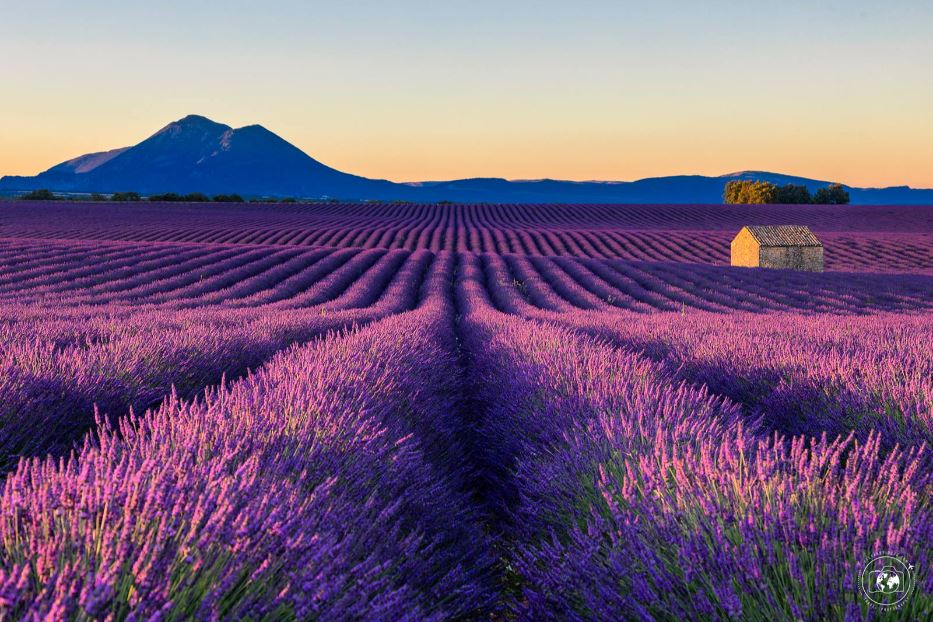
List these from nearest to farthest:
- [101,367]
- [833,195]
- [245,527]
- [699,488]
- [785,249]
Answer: [245,527] < [699,488] < [101,367] < [785,249] < [833,195]

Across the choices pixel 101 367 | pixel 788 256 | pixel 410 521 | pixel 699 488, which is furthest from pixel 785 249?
pixel 410 521

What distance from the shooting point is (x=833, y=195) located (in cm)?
8525

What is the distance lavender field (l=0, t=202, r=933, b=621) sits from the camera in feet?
4.74

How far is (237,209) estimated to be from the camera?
65.8 metres

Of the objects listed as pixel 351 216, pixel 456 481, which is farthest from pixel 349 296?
pixel 351 216

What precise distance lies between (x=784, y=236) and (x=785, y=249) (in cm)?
99

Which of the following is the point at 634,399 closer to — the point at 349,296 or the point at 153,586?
the point at 153,586

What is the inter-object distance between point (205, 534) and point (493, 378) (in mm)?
4016

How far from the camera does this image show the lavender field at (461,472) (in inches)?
56.9

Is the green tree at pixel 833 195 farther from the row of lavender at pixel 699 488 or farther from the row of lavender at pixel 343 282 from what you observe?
the row of lavender at pixel 699 488

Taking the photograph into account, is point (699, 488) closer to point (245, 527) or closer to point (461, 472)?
point (245, 527)

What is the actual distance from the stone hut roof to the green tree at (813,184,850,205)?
5968 cm

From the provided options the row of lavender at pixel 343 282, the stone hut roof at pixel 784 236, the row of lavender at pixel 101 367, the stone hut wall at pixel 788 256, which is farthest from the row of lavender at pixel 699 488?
the stone hut roof at pixel 784 236

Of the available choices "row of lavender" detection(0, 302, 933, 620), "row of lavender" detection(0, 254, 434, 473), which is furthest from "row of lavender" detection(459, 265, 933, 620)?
"row of lavender" detection(0, 254, 434, 473)
